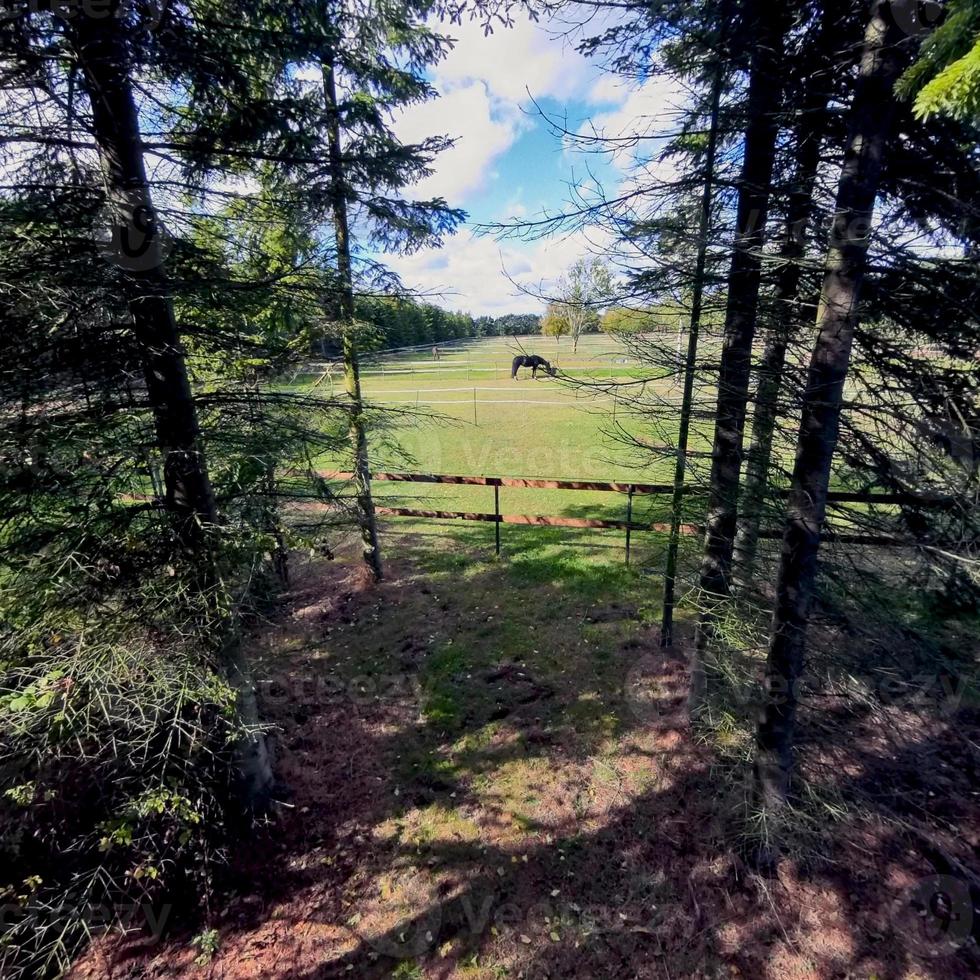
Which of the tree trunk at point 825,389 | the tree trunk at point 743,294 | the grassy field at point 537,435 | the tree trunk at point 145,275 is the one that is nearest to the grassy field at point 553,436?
the grassy field at point 537,435

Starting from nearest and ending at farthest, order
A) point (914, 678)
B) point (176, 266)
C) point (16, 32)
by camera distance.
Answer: point (16, 32), point (176, 266), point (914, 678)

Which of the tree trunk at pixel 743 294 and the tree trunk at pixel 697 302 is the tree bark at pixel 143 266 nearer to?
the tree trunk at pixel 697 302

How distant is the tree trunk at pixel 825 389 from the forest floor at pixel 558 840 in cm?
54

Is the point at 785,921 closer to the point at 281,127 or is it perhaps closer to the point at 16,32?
the point at 281,127

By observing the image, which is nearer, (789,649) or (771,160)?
(789,649)

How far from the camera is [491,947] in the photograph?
126 inches

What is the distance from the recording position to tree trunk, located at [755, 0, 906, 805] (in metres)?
2.53

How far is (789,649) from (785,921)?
187 cm

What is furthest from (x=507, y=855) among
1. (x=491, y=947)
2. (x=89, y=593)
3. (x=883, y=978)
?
(x=89, y=593)

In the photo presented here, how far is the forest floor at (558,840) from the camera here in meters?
3.15

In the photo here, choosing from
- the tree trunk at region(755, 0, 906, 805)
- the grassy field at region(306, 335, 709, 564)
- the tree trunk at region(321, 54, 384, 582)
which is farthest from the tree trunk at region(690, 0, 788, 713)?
the tree trunk at region(321, 54, 384, 582)

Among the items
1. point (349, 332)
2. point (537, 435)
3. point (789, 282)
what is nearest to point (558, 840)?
point (789, 282)

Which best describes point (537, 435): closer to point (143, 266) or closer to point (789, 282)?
point (789, 282)

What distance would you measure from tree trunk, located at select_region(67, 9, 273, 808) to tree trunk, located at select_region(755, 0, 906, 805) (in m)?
3.93
